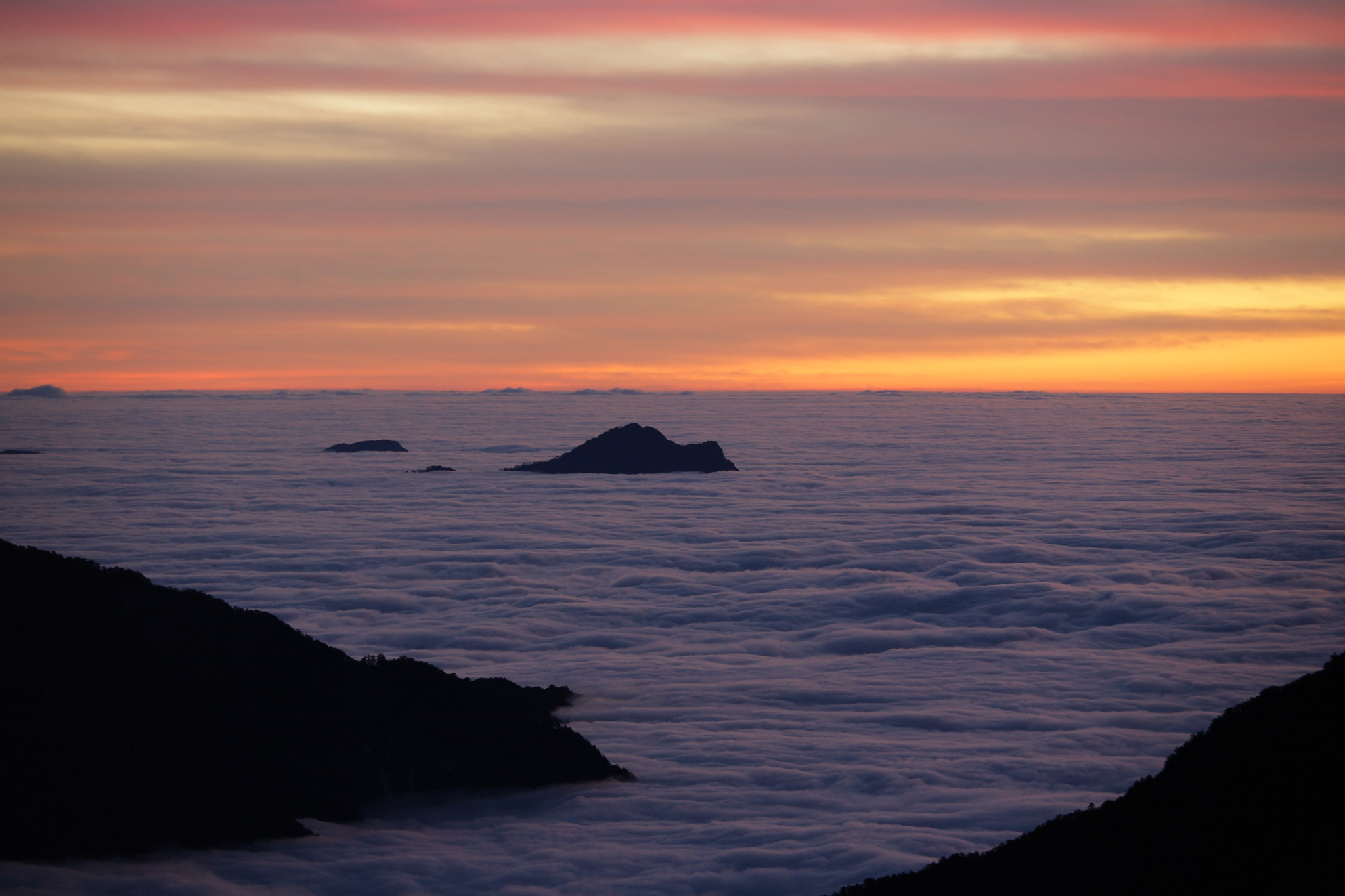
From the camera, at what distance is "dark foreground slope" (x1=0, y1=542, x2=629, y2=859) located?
846 cm

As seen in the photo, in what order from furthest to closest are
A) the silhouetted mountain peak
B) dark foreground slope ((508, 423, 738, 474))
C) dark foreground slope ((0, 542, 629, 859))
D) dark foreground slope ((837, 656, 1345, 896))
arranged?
the silhouetted mountain peak, dark foreground slope ((508, 423, 738, 474)), dark foreground slope ((0, 542, 629, 859)), dark foreground slope ((837, 656, 1345, 896))

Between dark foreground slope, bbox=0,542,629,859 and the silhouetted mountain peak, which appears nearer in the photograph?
dark foreground slope, bbox=0,542,629,859

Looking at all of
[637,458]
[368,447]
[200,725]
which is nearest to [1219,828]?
[200,725]

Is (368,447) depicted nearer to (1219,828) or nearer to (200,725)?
(200,725)

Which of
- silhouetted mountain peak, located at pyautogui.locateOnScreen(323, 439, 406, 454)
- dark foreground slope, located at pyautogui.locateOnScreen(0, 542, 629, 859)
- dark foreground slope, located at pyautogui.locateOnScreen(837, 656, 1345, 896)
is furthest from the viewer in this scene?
silhouetted mountain peak, located at pyautogui.locateOnScreen(323, 439, 406, 454)

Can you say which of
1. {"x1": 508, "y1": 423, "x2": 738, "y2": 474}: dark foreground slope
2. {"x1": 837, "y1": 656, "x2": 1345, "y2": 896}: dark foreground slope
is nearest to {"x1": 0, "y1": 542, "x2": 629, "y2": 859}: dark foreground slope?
{"x1": 837, "y1": 656, "x2": 1345, "y2": 896}: dark foreground slope

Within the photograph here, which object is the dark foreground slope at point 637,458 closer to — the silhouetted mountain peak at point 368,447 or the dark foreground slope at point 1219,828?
the silhouetted mountain peak at point 368,447

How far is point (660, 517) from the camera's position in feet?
116

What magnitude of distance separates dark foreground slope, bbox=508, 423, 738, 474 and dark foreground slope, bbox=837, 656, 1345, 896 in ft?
154

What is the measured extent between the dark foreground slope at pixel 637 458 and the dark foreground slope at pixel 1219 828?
47.0m

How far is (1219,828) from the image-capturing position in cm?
617

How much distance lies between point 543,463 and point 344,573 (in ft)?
101

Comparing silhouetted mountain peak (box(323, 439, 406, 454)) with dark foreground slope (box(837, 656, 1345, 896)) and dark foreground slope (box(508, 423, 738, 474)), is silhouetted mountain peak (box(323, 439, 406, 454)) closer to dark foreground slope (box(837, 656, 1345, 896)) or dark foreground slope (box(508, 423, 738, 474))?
dark foreground slope (box(508, 423, 738, 474))

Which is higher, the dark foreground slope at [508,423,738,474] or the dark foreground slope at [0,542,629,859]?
the dark foreground slope at [508,423,738,474]
